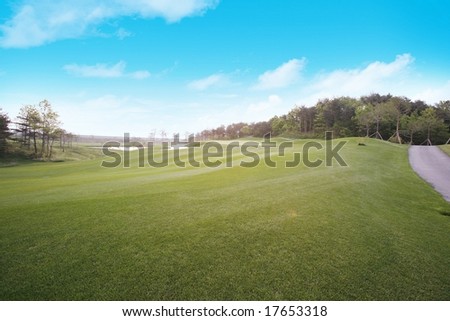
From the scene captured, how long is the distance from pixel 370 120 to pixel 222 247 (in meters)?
61.3

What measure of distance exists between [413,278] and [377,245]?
1252 mm

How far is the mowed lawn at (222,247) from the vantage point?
3.89 meters

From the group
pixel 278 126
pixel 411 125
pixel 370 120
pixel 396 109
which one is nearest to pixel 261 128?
pixel 278 126

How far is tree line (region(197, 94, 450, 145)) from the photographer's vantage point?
52241 millimetres

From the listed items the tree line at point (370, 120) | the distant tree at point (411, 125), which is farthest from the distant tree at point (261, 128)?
the distant tree at point (411, 125)

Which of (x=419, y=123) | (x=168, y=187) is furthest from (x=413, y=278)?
(x=419, y=123)

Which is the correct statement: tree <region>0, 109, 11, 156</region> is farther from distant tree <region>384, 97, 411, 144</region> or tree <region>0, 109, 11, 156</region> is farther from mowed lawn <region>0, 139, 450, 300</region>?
distant tree <region>384, 97, 411, 144</region>

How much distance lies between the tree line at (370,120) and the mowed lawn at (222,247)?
5473 centimetres

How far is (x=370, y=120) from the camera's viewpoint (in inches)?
2096

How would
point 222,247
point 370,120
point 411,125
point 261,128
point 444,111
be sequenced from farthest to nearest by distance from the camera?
1. point 261,128
2. point 444,111
3. point 370,120
4. point 411,125
5. point 222,247

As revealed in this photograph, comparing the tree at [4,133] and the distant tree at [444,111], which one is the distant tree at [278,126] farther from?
the tree at [4,133]

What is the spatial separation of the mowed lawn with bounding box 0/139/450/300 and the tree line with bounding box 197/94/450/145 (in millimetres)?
54733

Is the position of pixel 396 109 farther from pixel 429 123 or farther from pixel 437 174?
pixel 437 174
